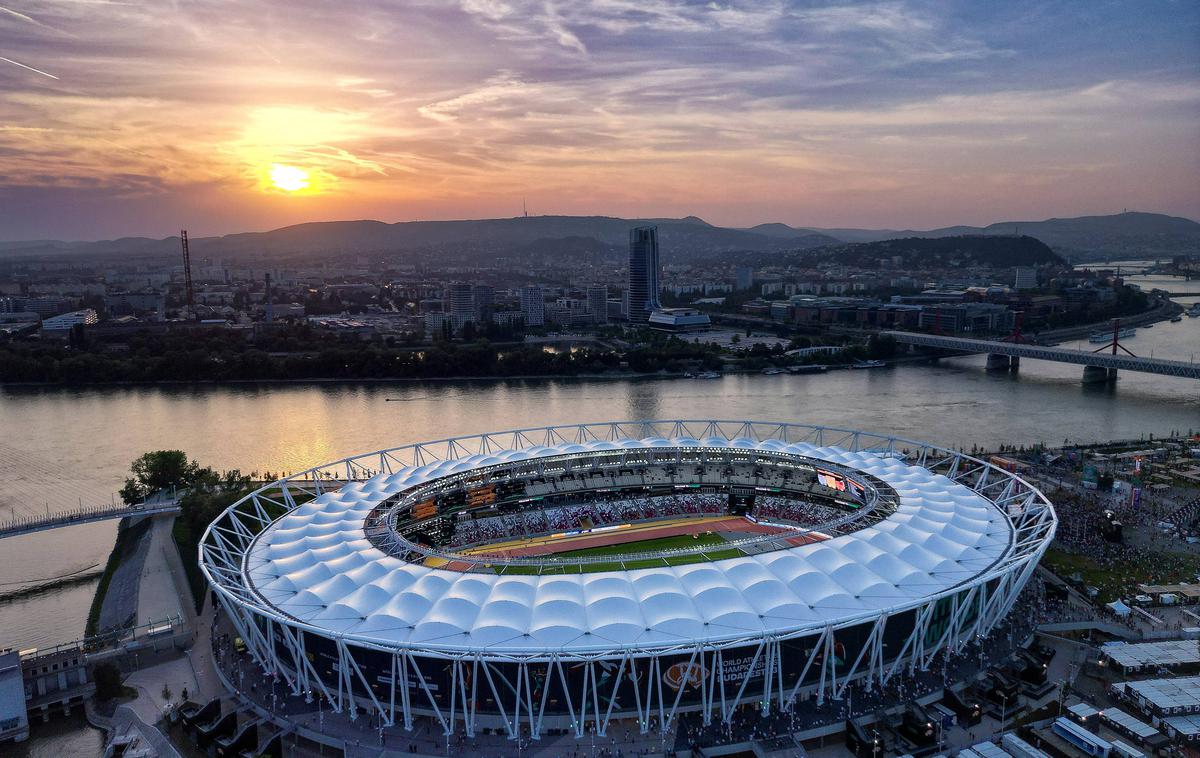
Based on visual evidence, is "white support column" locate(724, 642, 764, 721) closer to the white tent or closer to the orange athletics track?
the orange athletics track

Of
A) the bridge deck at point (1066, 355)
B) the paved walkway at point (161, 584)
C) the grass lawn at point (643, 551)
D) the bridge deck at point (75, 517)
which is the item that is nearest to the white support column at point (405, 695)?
the grass lawn at point (643, 551)

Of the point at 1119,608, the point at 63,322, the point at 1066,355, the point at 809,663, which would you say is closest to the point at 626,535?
the point at 809,663

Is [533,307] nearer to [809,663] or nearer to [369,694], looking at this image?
[369,694]

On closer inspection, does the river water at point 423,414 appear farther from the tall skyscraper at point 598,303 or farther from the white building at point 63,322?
the tall skyscraper at point 598,303

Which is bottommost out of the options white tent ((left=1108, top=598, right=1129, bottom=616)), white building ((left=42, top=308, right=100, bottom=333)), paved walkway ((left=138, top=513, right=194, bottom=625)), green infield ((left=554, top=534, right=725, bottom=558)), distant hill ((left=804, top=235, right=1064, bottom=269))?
paved walkway ((left=138, top=513, right=194, bottom=625))

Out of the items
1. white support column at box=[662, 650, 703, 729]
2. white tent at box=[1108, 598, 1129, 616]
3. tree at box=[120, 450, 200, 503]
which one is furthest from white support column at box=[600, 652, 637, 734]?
tree at box=[120, 450, 200, 503]

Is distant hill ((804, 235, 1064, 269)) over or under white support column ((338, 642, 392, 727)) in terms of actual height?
over
